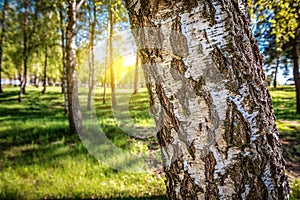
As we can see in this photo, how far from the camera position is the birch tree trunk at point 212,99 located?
3.35 ft

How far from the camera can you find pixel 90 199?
3.16 m

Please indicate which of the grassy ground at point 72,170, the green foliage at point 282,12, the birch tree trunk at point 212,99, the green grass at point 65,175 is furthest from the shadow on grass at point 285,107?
the birch tree trunk at point 212,99

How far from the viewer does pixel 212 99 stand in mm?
1026

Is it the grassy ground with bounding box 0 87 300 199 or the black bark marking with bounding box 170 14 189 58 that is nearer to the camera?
the black bark marking with bounding box 170 14 189 58

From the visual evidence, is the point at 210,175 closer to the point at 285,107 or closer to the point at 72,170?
the point at 72,170

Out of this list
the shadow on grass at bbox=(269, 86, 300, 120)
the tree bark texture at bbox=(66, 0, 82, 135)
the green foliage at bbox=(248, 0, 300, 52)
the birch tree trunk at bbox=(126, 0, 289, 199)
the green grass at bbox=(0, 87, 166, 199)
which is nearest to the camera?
the birch tree trunk at bbox=(126, 0, 289, 199)

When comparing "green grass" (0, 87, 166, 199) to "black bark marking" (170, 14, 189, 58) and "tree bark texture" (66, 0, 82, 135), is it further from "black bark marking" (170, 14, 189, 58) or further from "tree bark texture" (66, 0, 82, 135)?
"black bark marking" (170, 14, 189, 58)

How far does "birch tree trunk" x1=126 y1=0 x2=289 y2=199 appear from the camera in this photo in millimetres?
1021

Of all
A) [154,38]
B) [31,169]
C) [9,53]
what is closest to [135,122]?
[31,169]

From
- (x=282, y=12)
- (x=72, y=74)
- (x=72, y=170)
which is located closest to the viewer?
(x=282, y=12)

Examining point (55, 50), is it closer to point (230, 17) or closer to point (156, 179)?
point (156, 179)

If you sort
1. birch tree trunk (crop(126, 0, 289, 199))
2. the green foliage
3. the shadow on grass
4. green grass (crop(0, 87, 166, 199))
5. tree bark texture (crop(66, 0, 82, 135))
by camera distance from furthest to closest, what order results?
the shadow on grass
tree bark texture (crop(66, 0, 82, 135))
green grass (crop(0, 87, 166, 199))
the green foliage
birch tree trunk (crop(126, 0, 289, 199))

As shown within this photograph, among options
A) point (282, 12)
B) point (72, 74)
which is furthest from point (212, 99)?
point (72, 74)

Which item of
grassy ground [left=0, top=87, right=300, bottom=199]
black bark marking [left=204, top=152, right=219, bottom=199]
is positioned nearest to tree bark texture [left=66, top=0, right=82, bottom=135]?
grassy ground [left=0, top=87, right=300, bottom=199]
